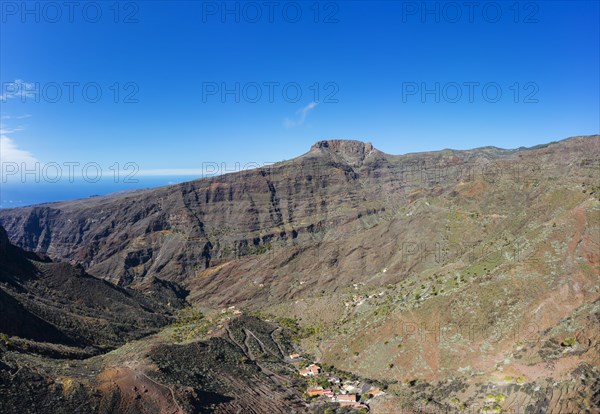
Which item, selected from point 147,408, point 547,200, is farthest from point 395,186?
point 147,408

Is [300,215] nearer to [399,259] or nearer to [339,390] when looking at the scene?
[399,259]

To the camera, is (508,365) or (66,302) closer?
(508,365)

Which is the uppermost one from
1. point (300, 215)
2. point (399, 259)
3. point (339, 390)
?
point (300, 215)

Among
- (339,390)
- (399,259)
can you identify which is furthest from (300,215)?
(339,390)

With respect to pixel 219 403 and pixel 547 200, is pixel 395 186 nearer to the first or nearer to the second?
pixel 547 200

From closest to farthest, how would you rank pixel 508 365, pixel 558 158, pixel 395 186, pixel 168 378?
pixel 508 365
pixel 168 378
pixel 558 158
pixel 395 186

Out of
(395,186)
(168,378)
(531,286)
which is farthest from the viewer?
(395,186)

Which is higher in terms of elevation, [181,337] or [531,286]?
[531,286]

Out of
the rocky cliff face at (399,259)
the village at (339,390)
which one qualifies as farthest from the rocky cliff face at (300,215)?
the village at (339,390)

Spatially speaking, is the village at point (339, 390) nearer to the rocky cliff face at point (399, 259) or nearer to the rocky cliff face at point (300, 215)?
the rocky cliff face at point (399, 259)
